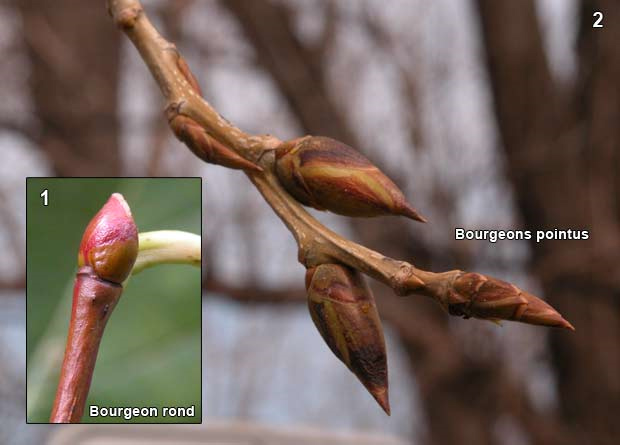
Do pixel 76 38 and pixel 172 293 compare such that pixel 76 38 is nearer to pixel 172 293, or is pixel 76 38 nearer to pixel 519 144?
pixel 519 144

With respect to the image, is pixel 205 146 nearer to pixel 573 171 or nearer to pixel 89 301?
pixel 89 301

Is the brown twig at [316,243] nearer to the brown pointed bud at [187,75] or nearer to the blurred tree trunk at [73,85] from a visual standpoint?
the brown pointed bud at [187,75]

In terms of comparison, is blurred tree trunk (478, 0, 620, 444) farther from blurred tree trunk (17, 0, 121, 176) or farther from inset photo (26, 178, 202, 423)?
inset photo (26, 178, 202, 423)

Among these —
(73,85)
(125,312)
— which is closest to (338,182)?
(125,312)

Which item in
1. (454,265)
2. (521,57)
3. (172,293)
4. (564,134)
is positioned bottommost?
(172,293)

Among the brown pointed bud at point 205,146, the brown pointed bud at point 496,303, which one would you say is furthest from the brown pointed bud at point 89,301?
the brown pointed bud at point 496,303

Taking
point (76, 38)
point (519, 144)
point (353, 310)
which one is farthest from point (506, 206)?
point (353, 310)
